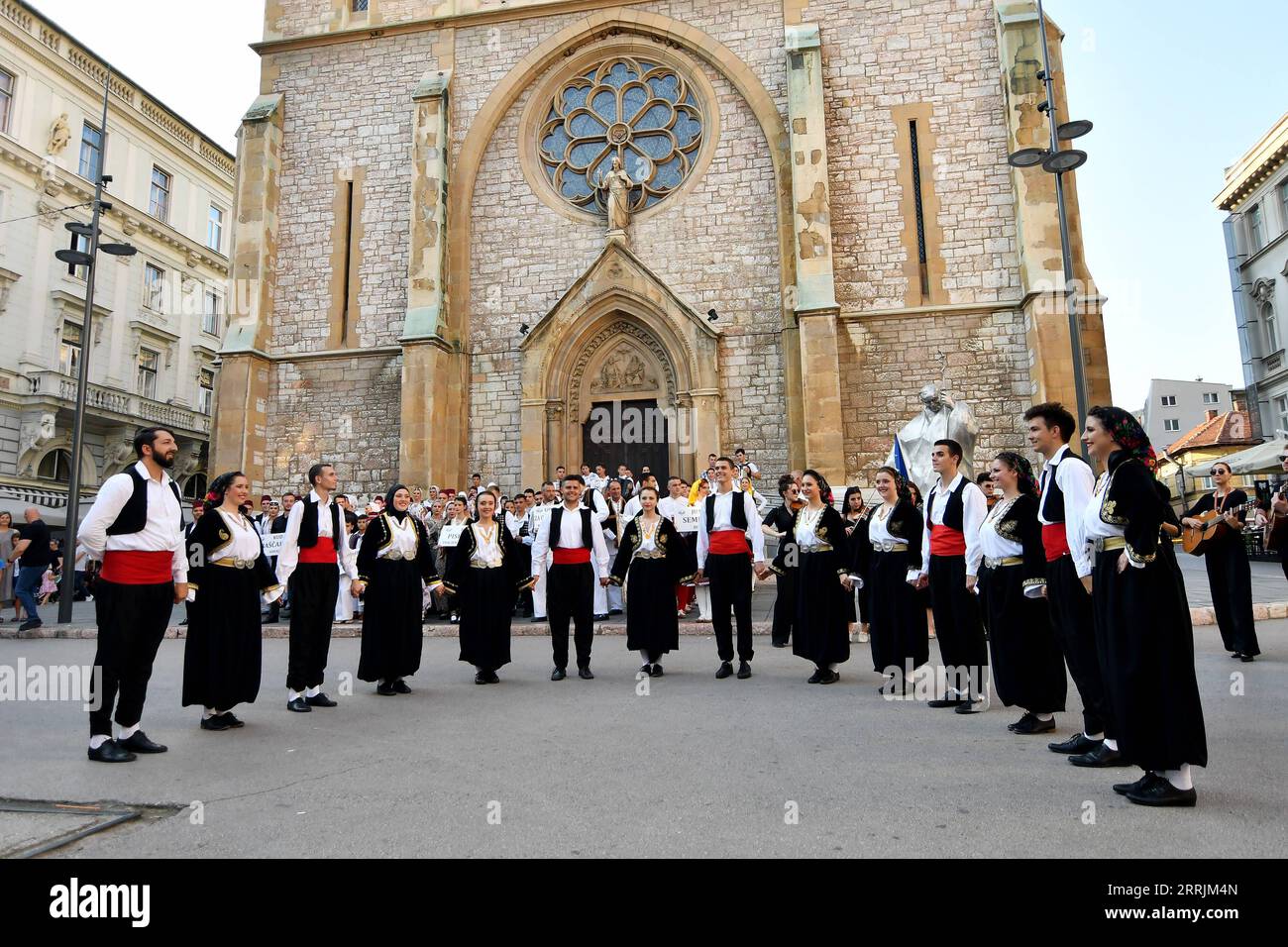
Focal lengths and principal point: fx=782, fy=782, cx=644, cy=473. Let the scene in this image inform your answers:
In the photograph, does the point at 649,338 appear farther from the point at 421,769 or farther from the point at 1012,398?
the point at 421,769

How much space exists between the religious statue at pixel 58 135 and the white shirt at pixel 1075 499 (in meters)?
33.0

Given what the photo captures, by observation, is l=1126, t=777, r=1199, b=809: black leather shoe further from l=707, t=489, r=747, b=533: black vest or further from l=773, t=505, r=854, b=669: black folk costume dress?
l=707, t=489, r=747, b=533: black vest

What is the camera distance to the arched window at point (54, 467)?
84.2 feet

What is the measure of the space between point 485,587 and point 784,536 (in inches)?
120

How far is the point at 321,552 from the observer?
267 inches

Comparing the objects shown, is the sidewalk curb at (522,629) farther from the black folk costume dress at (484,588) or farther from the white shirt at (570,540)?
the black folk costume dress at (484,588)

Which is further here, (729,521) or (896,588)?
(729,521)

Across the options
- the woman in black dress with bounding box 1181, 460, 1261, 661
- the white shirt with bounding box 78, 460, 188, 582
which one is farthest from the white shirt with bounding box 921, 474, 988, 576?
the white shirt with bounding box 78, 460, 188, 582

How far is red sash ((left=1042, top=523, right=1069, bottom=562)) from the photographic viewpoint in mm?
4738

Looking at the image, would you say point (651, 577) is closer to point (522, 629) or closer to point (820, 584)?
point (820, 584)

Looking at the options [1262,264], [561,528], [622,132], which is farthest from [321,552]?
[1262,264]

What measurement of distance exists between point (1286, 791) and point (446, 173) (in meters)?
18.9
